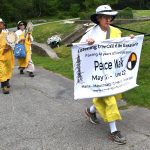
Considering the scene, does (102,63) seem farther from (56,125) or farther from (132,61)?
(56,125)

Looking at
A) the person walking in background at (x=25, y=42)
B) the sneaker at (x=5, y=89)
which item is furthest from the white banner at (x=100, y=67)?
the person walking in background at (x=25, y=42)

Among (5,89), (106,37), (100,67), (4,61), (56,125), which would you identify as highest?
(106,37)

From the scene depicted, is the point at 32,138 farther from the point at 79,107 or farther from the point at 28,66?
the point at 28,66

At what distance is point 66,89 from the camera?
9883mm

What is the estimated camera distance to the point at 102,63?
6.41 metres

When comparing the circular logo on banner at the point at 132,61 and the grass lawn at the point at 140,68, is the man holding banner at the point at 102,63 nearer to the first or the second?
the circular logo on banner at the point at 132,61

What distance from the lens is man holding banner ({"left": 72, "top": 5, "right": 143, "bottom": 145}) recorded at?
637 centimetres

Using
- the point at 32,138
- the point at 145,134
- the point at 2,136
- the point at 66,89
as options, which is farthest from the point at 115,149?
the point at 66,89

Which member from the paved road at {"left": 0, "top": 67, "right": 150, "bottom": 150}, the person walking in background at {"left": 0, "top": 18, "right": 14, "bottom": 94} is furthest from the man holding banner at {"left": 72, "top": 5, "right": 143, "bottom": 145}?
the person walking in background at {"left": 0, "top": 18, "right": 14, "bottom": 94}

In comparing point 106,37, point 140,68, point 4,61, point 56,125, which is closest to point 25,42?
point 4,61

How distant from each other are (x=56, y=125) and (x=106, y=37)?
5.47ft

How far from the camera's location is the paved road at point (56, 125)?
6.19 meters

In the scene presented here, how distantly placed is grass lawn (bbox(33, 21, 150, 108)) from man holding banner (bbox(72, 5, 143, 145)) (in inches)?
67.0

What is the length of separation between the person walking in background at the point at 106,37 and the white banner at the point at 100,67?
5.1 inches
